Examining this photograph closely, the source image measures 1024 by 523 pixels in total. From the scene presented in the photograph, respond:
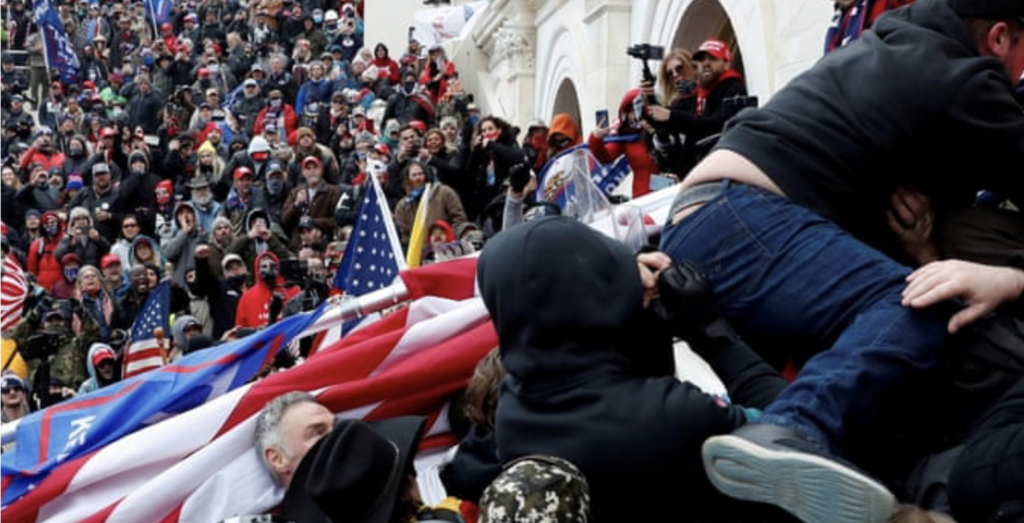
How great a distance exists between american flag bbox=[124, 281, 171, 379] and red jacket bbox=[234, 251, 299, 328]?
61cm

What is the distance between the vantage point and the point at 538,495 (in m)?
2.85

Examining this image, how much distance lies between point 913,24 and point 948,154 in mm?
289

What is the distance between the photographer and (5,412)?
1113 centimetres

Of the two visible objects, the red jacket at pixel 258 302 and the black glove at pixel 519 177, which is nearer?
the black glove at pixel 519 177

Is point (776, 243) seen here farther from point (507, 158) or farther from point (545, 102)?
point (545, 102)

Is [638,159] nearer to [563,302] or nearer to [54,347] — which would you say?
[563,302]

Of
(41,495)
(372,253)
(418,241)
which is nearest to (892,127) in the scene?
(41,495)

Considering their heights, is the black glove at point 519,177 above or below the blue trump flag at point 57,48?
above

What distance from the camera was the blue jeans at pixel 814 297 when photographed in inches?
114

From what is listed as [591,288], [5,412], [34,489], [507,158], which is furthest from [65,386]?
[591,288]

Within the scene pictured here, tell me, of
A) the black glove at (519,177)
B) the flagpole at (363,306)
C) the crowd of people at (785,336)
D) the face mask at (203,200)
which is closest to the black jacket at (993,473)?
the crowd of people at (785,336)

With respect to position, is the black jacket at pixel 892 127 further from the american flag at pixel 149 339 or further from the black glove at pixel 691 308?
the american flag at pixel 149 339

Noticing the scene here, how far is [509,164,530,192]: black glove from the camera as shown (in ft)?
24.8

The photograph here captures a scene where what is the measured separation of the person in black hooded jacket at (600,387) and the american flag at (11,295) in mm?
10401
